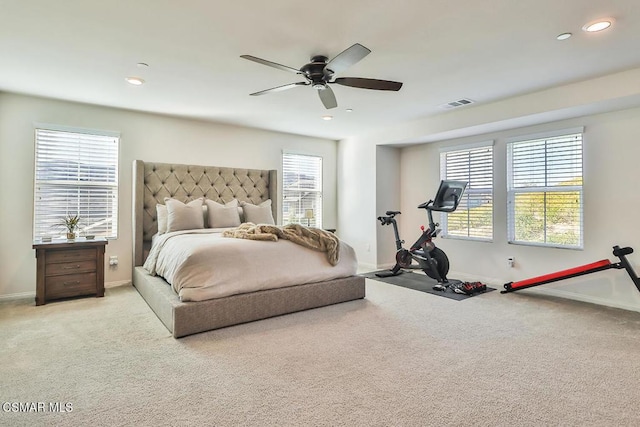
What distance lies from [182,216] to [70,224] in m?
1.31

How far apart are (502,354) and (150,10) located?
3574 mm

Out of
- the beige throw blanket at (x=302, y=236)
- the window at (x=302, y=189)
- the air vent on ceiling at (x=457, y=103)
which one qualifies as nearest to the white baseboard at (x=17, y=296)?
the beige throw blanket at (x=302, y=236)

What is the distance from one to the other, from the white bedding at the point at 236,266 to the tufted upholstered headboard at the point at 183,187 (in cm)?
99

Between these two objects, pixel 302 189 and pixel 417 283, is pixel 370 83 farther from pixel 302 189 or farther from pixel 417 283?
pixel 302 189

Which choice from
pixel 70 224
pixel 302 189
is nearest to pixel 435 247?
pixel 302 189

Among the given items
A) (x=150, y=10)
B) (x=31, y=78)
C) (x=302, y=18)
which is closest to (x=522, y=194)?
(x=302, y=18)

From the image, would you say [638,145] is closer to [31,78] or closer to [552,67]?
[552,67]

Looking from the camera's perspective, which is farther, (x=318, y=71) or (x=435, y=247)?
(x=435, y=247)

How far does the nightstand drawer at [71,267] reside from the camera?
403 cm

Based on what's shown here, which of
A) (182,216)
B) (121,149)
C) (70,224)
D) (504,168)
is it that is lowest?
(70,224)

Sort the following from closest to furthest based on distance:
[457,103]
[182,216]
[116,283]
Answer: [457,103], [182,216], [116,283]

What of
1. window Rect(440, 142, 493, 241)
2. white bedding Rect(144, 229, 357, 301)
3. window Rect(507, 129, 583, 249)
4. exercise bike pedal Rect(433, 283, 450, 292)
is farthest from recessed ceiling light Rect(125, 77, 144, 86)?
window Rect(507, 129, 583, 249)

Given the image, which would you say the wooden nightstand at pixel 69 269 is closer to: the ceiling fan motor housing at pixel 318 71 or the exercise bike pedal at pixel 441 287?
the ceiling fan motor housing at pixel 318 71

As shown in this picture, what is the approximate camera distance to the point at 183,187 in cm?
536
